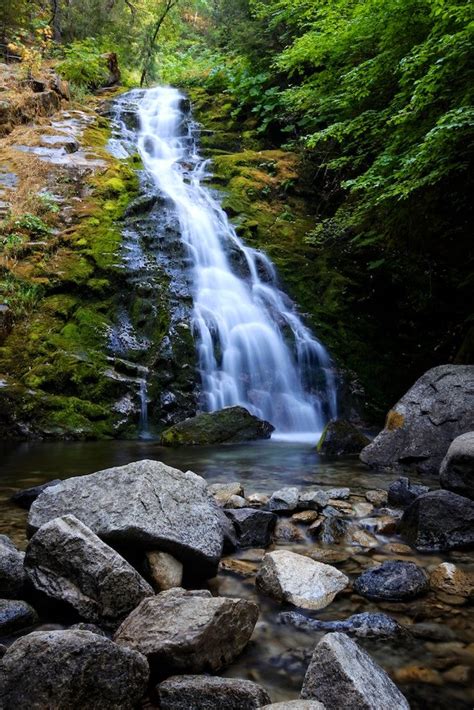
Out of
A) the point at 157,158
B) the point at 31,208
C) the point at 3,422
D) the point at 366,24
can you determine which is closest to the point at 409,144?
the point at 366,24

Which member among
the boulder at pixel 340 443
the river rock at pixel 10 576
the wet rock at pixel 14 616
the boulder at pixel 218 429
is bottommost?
the wet rock at pixel 14 616

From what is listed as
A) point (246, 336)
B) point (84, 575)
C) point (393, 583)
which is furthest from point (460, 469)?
point (246, 336)

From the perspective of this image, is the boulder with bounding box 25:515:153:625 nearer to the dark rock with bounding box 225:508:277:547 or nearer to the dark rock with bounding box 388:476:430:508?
the dark rock with bounding box 225:508:277:547

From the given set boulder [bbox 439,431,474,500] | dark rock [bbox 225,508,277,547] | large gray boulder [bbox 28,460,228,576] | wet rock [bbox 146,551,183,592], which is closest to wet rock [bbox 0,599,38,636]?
large gray boulder [bbox 28,460,228,576]

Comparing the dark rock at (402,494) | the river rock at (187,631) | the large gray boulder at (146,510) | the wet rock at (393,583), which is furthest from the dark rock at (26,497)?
the dark rock at (402,494)

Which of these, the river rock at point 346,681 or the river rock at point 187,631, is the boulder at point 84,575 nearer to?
the river rock at point 187,631

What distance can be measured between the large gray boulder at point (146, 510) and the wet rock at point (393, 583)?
85cm

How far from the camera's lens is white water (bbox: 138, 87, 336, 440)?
9.31 m

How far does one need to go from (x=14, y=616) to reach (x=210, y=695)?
1077 mm

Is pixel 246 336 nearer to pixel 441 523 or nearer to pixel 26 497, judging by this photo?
pixel 26 497

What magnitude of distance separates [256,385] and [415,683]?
7.58 metres

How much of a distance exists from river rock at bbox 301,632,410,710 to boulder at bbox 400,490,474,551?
1.73 metres

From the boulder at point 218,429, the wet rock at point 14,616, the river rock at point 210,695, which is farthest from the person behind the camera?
the boulder at point 218,429

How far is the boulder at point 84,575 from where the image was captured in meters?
2.35
